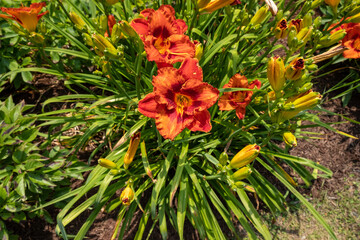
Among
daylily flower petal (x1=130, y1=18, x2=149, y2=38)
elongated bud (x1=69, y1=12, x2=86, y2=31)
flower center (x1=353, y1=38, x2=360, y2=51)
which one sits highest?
elongated bud (x1=69, y1=12, x2=86, y2=31)

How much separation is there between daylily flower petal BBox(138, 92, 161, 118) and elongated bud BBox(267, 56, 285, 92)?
56 cm

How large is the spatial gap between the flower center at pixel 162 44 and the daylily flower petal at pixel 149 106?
311 millimetres

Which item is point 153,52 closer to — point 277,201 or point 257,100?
point 257,100

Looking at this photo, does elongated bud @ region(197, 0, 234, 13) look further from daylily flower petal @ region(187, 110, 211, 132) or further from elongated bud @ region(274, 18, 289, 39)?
daylily flower petal @ region(187, 110, 211, 132)

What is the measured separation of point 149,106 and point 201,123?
10.6 inches

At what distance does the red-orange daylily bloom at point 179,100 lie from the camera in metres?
1.14

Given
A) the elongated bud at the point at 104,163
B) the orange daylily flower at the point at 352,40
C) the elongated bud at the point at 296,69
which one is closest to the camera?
the elongated bud at the point at 296,69

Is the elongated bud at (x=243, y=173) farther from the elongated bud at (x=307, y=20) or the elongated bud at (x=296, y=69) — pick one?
the elongated bud at (x=307, y=20)

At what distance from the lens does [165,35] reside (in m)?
1.33

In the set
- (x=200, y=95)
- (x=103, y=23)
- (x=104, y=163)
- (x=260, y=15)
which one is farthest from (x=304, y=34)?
(x=104, y=163)

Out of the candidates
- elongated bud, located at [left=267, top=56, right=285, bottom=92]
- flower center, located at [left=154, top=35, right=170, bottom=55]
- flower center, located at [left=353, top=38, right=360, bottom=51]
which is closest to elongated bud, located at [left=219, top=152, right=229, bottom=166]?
elongated bud, located at [left=267, top=56, right=285, bottom=92]

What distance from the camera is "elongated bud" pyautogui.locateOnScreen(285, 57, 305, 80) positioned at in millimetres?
1070

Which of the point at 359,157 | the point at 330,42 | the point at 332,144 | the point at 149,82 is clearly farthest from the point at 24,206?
the point at 359,157

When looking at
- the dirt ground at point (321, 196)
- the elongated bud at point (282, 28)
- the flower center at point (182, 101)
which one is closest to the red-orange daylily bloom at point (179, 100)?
the flower center at point (182, 101)
